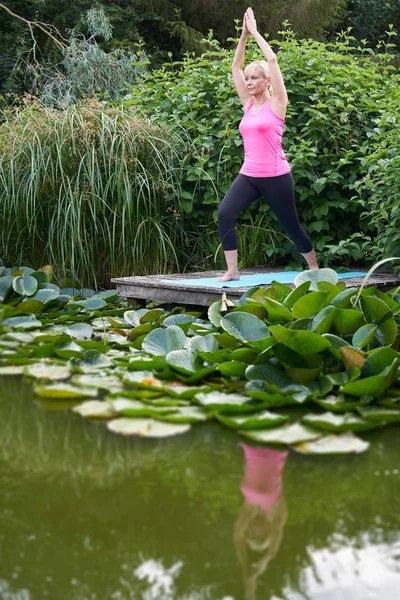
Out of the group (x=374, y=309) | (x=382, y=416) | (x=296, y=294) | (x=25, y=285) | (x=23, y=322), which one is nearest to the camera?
(x=382, y=416)

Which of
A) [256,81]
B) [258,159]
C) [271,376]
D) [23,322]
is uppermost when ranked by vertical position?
[256,81]

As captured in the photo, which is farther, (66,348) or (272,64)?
(272,64)

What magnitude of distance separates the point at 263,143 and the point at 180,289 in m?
1.07

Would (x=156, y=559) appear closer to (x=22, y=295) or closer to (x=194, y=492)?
(x=194, y=492)

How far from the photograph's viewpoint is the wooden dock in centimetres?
443

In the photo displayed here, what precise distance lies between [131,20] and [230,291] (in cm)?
1605

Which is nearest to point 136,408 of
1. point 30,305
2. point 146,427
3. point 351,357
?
point 146,427

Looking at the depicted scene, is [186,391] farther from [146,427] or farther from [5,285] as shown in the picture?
[5,285]

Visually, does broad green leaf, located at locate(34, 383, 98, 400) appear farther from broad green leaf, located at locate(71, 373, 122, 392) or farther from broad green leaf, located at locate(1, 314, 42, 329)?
broad green leaf, located at locate(1, 314, 42, 329)

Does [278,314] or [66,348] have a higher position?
[278,314]

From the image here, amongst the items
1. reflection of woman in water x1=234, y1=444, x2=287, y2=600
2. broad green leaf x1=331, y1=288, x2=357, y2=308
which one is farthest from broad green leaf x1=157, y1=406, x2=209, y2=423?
broad green leaf x1=331, y1=288, x2=357, y2=308

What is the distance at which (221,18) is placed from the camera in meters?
18.9

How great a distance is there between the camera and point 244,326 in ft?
10.1

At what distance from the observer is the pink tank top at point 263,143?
4617 millimetres
